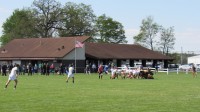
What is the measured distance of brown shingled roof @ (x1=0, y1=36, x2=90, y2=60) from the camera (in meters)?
68.2

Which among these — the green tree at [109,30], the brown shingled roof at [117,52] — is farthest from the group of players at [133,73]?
the green tree at [109,30]

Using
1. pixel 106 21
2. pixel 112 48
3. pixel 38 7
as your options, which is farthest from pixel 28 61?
pixel 106 21

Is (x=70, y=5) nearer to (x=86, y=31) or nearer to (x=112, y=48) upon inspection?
(x=86, y=31)

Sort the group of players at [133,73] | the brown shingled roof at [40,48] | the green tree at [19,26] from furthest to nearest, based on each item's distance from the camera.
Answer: the green tree at [19,26] < the brown shingled roof at [40,48] < the group of players at [133,73]

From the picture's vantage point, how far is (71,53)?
222 feet

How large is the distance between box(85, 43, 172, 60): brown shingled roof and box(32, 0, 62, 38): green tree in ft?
49.1

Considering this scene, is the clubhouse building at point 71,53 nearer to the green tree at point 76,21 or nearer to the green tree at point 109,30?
the green tree at point 76,21

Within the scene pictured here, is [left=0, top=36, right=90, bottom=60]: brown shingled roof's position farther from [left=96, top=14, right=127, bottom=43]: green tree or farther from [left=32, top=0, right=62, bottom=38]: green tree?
[left=96, top=14, right=127, bottom=43]: green tree

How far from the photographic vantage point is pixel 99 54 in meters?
73.7

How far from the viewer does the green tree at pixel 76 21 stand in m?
93.0

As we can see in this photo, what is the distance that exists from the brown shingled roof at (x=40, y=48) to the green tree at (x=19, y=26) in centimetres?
1269

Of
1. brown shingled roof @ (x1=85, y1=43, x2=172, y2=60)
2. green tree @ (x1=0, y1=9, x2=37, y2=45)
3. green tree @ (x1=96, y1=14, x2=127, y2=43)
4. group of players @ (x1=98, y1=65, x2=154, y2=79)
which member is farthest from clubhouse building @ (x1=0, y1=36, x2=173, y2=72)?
green tree @ (x1=96, y1=14, x2=127, y2=43)

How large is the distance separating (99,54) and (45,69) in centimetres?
1728

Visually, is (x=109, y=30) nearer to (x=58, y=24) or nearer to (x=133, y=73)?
(x=58, y=24)
